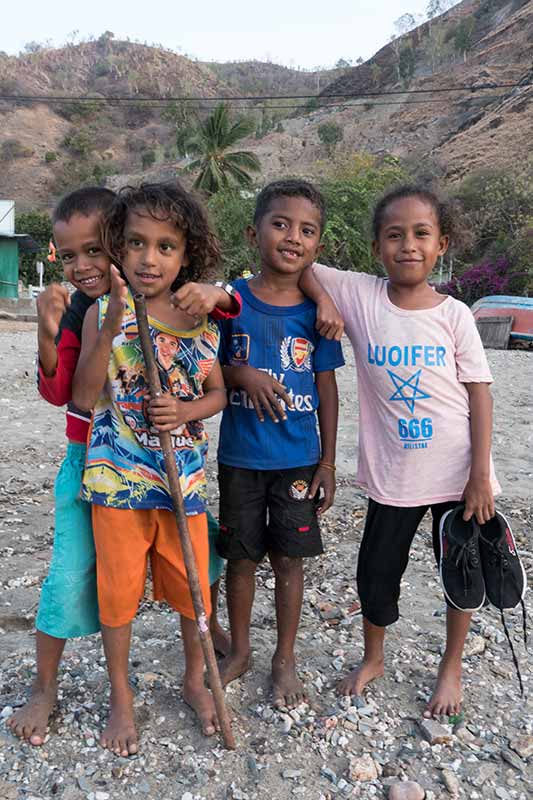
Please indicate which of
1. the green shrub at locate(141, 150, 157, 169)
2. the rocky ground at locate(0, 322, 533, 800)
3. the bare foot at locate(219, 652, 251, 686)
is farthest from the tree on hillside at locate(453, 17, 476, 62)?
the bare foot at locate(219, 652, 251, 686)

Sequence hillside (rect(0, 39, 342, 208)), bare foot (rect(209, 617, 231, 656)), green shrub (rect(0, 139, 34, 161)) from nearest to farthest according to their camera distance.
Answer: bare foot (rect(209, 617, 231, 656))
hillside (rect(0, 39, 342, 208))
green shrub (rect(0, 139, 34, 161))

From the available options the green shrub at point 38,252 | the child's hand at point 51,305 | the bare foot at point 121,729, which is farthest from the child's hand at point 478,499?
the green shrub at point 38,252

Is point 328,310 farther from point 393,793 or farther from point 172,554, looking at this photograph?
point 393,793

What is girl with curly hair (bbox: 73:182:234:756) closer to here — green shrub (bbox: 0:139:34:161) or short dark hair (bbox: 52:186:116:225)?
short dark hair (bbox: 52:186:116:225)

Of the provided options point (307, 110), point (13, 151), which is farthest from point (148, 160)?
point (307, 110)

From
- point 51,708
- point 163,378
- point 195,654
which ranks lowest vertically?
point 51,708

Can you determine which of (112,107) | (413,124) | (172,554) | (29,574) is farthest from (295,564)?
(112,107)

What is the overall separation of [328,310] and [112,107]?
274ft

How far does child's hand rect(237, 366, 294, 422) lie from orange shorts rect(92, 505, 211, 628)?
17.3 inches

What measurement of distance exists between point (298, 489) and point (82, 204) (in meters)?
1.25

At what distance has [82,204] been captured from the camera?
218cm

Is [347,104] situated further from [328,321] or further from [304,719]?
[304,719]

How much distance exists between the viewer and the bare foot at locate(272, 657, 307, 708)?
8.31ft

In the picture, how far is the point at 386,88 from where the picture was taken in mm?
67125
